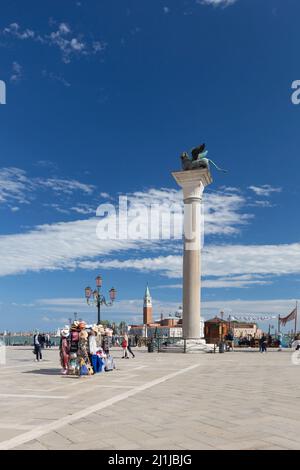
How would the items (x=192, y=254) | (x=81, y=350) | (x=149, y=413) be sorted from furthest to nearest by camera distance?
(x=192, y=254) → (x=81, y=350) → (x=149, y=413)

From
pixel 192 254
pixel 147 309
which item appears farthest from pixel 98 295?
pixel 147 309

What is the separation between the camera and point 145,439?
6801 mm

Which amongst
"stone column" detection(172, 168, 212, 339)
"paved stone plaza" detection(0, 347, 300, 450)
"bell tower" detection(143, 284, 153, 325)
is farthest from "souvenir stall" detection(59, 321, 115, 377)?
"bell tower" detection(143, 284, 153, 325)

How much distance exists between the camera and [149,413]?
29.4ft

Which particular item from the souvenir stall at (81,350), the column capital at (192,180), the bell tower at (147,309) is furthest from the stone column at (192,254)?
the bell tower at (147,309)

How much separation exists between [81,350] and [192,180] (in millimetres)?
18696

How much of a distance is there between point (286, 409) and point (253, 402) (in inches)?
39.3

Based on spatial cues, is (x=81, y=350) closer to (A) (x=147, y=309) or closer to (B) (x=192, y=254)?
(B) (x=192, y=254)

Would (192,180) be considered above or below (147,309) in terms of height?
above

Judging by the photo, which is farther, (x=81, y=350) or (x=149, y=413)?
(x=81, y=350)

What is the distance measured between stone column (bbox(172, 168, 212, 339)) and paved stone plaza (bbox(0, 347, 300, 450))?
15.9 m

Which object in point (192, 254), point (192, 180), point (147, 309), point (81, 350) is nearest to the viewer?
point (81, 350)

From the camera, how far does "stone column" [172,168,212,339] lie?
104 ft

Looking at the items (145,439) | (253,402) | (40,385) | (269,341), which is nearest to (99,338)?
(40,385)
